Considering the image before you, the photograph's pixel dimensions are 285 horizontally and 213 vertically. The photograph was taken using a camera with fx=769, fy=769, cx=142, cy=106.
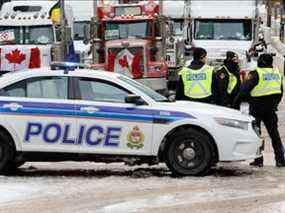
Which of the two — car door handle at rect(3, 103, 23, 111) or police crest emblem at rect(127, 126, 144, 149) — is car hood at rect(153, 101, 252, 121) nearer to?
police crest emblem at rect(127, 126, 144, 149)

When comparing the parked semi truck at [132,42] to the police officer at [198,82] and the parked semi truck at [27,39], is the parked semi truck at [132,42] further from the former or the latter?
the police officer at [198,82]

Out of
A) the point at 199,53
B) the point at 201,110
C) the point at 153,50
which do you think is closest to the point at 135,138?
the point at 201,110

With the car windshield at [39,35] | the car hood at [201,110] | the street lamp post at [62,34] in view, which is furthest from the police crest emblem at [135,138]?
the car windshield at [39,35]

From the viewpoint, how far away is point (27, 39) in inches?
914

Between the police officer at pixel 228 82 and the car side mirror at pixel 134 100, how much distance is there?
6.01 ft

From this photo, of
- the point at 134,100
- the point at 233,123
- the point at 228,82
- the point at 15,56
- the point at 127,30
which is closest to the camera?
the point at 134,100

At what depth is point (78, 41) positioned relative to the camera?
29859mm

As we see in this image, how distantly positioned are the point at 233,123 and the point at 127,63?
10772 mm

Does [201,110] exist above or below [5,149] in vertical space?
above

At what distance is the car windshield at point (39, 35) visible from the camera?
76.3ft

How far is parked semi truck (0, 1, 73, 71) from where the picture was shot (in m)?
22.5

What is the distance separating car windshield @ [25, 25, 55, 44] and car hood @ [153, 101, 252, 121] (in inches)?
519

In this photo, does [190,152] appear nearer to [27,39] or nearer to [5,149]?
[5,149]

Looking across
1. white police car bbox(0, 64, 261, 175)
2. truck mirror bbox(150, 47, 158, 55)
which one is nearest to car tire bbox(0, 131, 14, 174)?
white police car bbox(0, 64, 261, 175)
